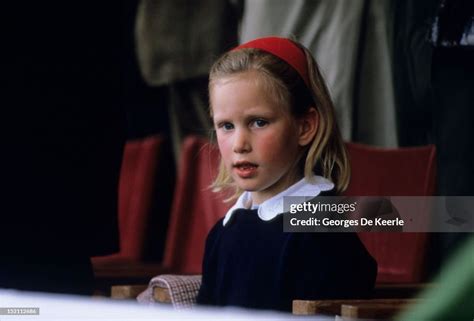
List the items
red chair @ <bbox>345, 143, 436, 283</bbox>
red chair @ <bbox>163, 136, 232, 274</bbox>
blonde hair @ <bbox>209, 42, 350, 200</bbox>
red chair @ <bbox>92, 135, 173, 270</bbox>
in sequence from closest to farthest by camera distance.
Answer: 1. blonde hair @ <bbox>209, 42, 350, 200</bbox>
2. red chair @ <bbox>345, 143, 436, 283</bbox>
3. red chair @ <bbox>163, 136, 232, 274</bbox>
4. red chair @ <bbox>92, 135, 173, 270</bbox>

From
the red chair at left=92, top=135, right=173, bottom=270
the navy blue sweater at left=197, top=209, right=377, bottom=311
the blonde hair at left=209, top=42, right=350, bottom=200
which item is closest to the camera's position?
the navy blue sweater at left=197, top=209, right=377, bottom=311

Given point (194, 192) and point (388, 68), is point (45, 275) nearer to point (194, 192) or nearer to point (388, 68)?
point (194, 192)

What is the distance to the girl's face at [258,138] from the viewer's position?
6.56 ft

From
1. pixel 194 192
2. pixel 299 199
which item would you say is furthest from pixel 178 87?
pixel 299 199

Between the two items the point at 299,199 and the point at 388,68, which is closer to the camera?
the point at 299,199

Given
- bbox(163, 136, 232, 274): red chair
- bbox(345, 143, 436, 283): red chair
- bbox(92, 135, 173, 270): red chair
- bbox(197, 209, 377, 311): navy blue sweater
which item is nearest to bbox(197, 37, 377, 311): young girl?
bbox(197, 209, 377, 311): navy blue sweater

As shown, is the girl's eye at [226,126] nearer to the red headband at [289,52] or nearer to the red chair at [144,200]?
the red headband at [289,52]

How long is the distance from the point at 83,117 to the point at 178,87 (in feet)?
3.21

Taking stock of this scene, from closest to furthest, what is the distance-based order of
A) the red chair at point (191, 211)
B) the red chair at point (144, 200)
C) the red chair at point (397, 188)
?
the red chair at point (397, 188), the red chair at point (191, 211), the red chair at point (144, 200)

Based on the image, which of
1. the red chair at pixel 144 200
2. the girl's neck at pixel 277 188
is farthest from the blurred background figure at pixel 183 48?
the girl's neck at pixel 277 188

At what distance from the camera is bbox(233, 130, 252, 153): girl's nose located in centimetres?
203

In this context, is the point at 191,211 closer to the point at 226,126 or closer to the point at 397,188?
the point at 397,188

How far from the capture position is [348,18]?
257 centimetres

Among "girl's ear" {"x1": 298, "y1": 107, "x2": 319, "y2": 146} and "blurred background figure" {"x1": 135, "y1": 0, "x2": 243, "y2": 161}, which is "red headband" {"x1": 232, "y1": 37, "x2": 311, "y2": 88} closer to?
"girl's ear" {"x1": 298, "y1": 107, "x2": 319, "y2": 146}
